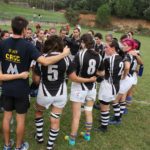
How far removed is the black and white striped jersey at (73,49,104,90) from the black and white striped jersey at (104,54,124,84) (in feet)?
1.66

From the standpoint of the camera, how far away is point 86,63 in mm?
5484

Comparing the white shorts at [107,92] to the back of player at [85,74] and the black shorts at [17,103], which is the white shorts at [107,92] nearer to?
the back of player at [85,74]

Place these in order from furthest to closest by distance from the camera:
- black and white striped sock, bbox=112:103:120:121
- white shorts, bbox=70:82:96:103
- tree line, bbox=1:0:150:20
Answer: tree line, bbox=1:0:150:20
black and white striped sock, bbox=112:103:120:121
white shorts, bbox=70:82:96:103

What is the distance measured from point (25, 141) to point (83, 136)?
1238 mm

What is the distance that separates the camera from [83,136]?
616cm

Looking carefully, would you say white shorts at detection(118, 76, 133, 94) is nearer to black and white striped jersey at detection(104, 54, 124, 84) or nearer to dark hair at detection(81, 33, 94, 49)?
black and white striped jersey at detection(104, 54, 124, 84)

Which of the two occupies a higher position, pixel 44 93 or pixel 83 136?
Result: pixel 44 93

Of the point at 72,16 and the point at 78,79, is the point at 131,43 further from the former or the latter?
the point at 72,16

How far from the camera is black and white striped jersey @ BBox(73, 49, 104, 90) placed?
548cm

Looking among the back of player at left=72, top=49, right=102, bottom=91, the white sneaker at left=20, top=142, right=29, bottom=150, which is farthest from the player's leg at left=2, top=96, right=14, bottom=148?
the back of player at left=72, top=49, right=102, bottom=91

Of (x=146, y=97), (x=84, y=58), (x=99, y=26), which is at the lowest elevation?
(x=99, y=26)

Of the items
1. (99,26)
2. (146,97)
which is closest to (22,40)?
(146,97)

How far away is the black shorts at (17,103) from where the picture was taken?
482cm

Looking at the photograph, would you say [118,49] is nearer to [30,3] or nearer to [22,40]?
[22,40]
